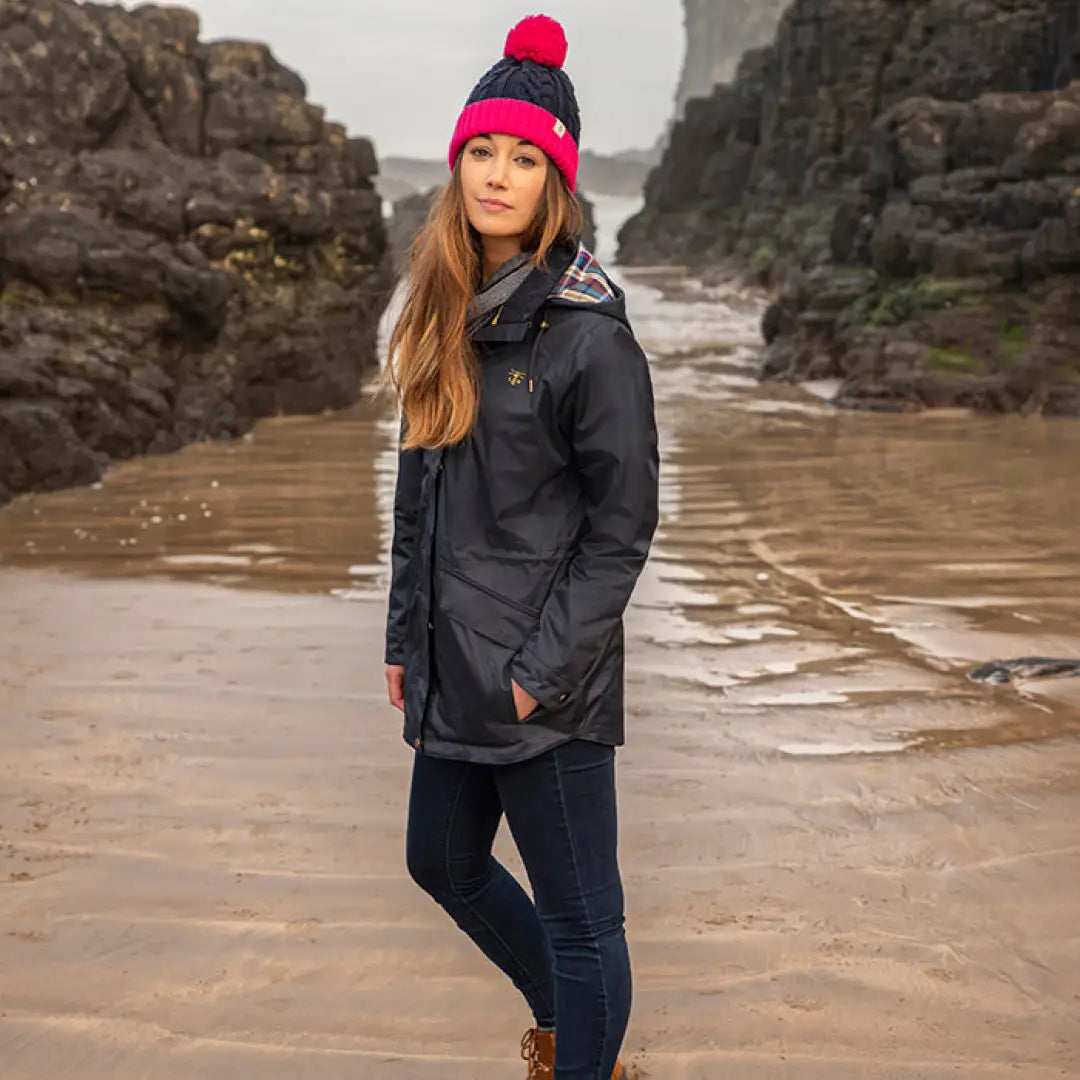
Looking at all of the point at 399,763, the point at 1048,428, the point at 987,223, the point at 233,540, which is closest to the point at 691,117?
the point at 987,223

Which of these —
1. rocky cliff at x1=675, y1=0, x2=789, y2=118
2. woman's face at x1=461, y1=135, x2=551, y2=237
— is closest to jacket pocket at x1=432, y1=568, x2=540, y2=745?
woman's face at x1=461, y1=135, x2=551, y2=237

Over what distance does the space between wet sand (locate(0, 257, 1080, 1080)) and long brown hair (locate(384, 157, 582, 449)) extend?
1.31 m

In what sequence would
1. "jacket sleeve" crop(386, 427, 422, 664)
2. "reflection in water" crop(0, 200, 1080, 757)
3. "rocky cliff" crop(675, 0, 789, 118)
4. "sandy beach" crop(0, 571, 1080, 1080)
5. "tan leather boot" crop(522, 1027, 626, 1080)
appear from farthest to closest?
"rocky cliff" crop(675, 0, 789, 118) → "reflection in water" crop(0, 200, 1080, 757) → "sandy beach" crop(0, 571, 1080, 1080) → "tan leather boot" crop(522, 1027, 626, 1080) → "jacket sleeve" crop(386, 427, 422, 664)

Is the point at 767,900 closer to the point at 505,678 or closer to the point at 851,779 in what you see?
the point at 851,779

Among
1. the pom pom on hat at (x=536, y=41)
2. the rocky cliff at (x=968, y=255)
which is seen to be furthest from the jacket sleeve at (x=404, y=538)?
the rocky cliff at (x=968, y=255)

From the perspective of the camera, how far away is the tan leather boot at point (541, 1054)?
2.49 metres

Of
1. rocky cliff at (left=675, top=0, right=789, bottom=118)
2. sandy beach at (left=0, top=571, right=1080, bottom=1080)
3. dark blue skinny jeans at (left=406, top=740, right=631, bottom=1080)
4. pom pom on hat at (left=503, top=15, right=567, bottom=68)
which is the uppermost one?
rocky cliff at (left=675, top=0, right=789, bottom=118)

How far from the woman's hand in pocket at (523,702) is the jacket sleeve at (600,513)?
0.05 feet

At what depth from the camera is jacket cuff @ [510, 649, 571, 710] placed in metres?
2.10

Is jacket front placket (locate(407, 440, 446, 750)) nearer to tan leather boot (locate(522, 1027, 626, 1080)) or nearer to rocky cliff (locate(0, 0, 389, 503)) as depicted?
tan leather boot (locate(522, 1027, 626, 1080))

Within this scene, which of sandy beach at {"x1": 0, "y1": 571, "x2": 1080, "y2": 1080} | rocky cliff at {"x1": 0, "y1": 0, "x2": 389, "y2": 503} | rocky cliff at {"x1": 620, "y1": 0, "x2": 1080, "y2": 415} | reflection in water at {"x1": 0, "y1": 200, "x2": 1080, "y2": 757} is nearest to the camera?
sandy beach at {"x1": 0, "y1": 571, "x2": 1080, "y2": 1080}

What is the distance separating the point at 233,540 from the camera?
8.09 metres

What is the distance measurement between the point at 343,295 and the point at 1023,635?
11128 millimetres

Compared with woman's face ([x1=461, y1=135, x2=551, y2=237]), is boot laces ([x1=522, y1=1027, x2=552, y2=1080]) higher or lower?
lower
